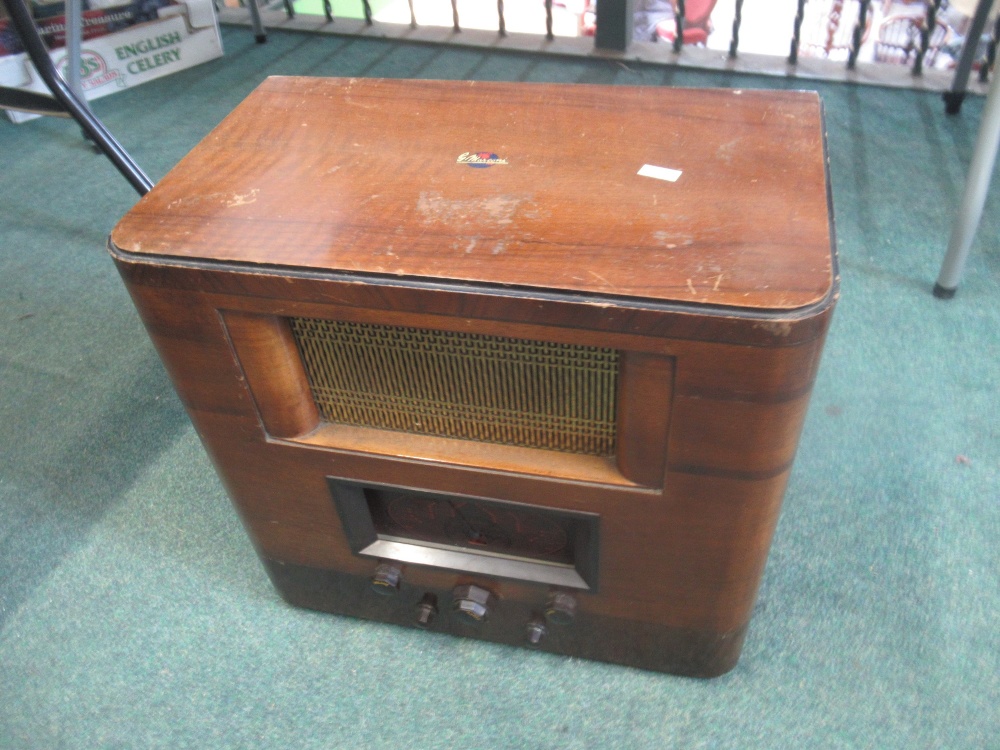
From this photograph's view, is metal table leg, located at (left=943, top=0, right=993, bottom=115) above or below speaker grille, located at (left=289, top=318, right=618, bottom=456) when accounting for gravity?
below

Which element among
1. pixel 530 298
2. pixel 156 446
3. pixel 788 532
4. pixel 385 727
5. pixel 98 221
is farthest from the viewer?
pixel 98 221

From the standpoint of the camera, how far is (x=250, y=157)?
744mm

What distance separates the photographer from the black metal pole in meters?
1.31

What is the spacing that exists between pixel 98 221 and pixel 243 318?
1218 mm

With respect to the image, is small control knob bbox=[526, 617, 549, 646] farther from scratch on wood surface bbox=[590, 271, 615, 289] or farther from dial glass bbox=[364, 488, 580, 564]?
scratch on wood surface bbox=[590, 271, 615, 289]

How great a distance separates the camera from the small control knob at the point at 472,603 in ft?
2.73

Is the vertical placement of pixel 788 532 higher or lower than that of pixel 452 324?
lower

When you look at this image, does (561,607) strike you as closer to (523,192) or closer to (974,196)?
(523,192)

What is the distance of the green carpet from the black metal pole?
0.83 feet

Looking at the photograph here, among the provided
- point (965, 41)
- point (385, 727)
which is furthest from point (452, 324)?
point (965, 41)

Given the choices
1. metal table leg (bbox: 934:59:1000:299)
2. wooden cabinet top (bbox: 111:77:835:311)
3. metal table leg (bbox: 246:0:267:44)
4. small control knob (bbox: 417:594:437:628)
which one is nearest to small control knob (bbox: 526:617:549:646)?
small control knob (bbox: 417:594:437:628)

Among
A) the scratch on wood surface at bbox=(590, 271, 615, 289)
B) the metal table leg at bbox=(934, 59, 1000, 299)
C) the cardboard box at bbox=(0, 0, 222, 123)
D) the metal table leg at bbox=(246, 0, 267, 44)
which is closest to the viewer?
the scratch on wood surface at bbox=(590, 271, 615, 289)

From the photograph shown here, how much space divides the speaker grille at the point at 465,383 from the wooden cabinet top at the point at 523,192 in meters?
0.08

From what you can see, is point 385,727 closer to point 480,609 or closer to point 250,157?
point 480,609
